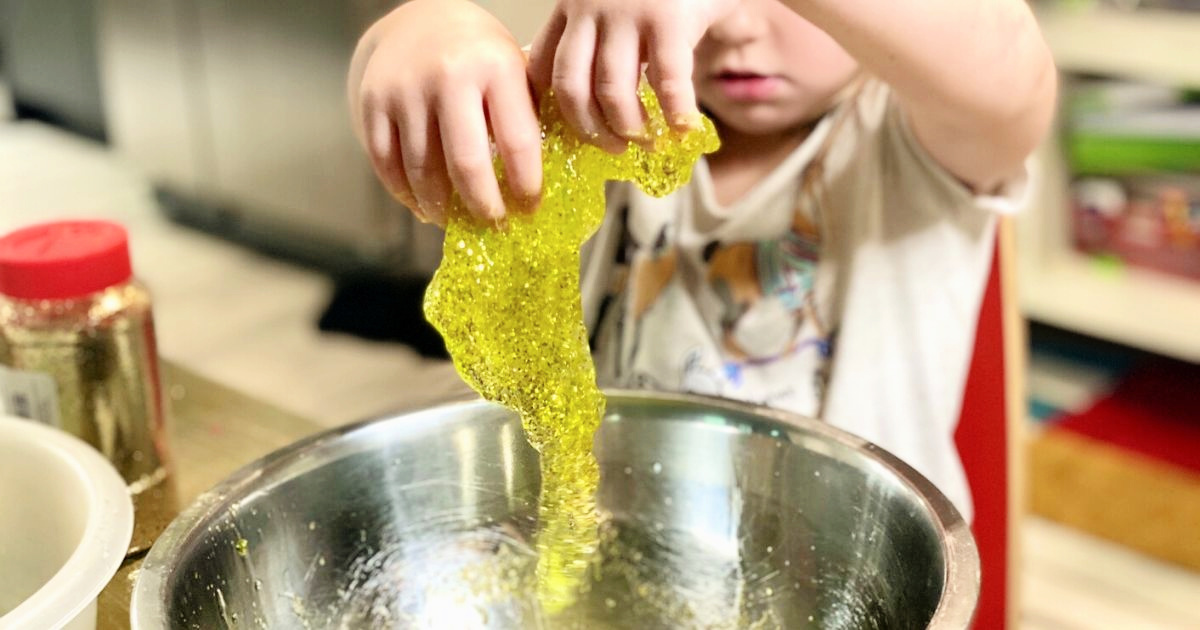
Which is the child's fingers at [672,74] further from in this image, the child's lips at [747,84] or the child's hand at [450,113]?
the child's lips at [747,84]

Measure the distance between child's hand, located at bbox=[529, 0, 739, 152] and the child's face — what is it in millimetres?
239

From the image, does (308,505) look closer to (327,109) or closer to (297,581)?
(297,581)

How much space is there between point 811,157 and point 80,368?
44 cm

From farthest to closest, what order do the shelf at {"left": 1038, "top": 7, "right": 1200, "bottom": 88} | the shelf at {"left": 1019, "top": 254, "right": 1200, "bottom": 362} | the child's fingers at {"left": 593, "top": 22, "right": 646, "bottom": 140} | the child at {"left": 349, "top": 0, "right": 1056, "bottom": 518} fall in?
1. the shelf at {"left": 1019, "top": 254, "right": 1200, "bottom": 362}
2. the shelf at {"left": 1038, "top": 7, "right": 1200, "bottom": 88}
3. the child at {"left": 349, "top": 0, "right": 1056, "bottom": 518}
4. the child's fingers at {"left": 593, "top": 22, "right": 646, "bottom": 140}

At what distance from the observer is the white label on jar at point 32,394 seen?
0.52 meters

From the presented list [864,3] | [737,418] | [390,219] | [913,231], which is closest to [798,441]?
[737,418]

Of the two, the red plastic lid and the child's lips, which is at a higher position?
the child's lips

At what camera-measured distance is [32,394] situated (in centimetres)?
52

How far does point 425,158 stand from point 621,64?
90 millimetres

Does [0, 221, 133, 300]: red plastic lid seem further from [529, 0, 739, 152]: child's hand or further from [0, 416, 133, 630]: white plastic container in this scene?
[529, 0, 739, 152]: child's hand

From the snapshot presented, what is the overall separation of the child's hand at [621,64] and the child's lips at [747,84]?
10.5 inches

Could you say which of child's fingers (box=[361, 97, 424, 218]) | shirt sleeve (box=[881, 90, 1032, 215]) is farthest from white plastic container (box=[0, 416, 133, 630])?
shirt sleeve (box=[881, 90, 1032, 215])

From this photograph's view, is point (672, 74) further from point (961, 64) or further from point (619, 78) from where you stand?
point (961, 64)

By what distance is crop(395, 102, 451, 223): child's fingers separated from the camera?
0.44 metres
